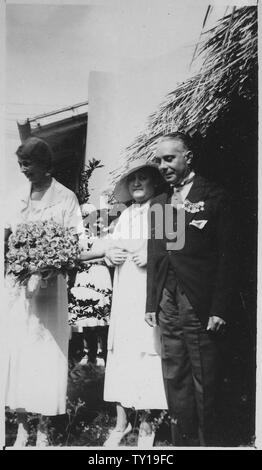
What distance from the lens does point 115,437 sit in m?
4.49

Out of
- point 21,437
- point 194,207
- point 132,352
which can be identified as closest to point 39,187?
point 194,207

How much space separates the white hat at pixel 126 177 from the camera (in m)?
4.53

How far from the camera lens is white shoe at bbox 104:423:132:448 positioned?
4484 millimetres

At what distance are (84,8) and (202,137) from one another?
1.29m

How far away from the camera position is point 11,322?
456 centimetres

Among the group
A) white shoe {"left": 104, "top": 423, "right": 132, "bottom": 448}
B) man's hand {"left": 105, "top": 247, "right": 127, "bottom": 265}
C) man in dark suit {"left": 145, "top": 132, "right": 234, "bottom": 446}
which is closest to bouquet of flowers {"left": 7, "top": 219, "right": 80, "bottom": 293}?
man's hand {"left": 105, "top": 247, "right": 127, "bottom": 265}

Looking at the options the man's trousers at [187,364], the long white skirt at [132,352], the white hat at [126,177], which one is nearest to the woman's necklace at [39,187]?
the white hat at [126,177]

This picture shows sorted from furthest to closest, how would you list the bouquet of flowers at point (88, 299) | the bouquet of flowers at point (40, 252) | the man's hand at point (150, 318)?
the bouquet of flowers at point (88, 299) → the man's hand at point (150, 318) → the bouquet of flowers at point (40, 252)

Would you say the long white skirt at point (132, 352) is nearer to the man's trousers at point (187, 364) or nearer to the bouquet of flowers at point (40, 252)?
the man's trousers at point (187, 364)

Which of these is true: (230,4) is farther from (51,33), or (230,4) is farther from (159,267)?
(159,267)

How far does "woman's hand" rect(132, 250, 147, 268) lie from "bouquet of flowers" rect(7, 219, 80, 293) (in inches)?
17.0

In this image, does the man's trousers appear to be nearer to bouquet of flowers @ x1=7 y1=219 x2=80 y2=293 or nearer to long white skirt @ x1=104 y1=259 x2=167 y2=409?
long white skirt @ x1=104 y1=259 x2=167 y2=409
